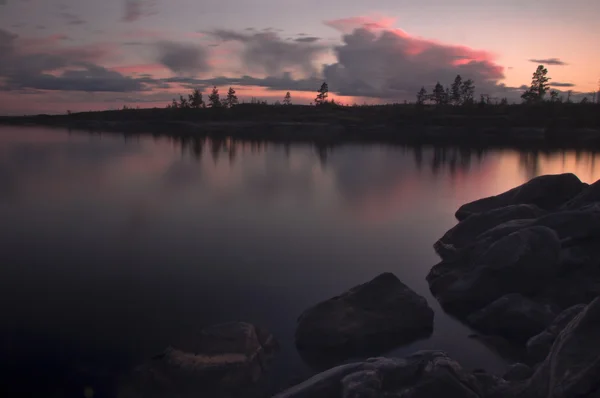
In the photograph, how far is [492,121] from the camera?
127 m

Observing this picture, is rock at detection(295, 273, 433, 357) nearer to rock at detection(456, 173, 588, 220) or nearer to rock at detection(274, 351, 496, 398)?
rock at detection(274, 351, 496, 398)

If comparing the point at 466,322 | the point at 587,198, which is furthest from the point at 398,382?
the point at 587,198

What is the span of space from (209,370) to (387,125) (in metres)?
134

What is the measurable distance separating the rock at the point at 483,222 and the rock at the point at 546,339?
7.02 meters

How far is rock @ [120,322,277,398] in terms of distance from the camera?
9445mm

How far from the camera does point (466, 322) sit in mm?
13031

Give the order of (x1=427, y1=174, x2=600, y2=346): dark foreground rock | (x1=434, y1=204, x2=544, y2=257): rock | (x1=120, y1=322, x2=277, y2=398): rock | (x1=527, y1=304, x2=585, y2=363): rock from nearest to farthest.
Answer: (x1=120, y1=322, x2=277, y2=398): rock → (x1=527, y1=304, x2=585, y2=363): rock → (x1=427, y1=174, x2=600, y2=346): dark foreground rock → (x1=434, y1=204, x2=544, y2=257): rock

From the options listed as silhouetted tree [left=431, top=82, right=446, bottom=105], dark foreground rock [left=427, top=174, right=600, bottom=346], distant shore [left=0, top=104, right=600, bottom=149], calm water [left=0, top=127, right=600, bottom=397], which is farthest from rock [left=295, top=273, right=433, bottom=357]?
silhouetted tree [left=431, top=82, right=446, bottom=105]

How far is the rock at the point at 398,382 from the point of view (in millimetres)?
7605

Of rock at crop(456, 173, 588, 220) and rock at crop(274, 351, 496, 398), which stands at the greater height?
rock at crop(456, 173, 588, 220)

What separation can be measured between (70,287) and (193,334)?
20.7ft

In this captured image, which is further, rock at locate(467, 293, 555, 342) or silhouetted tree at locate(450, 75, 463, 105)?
silhouetted tree at locate(450, 75, 463, 105)

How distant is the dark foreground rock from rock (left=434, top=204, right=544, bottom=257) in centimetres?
128

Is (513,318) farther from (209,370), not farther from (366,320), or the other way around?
(209,370)
